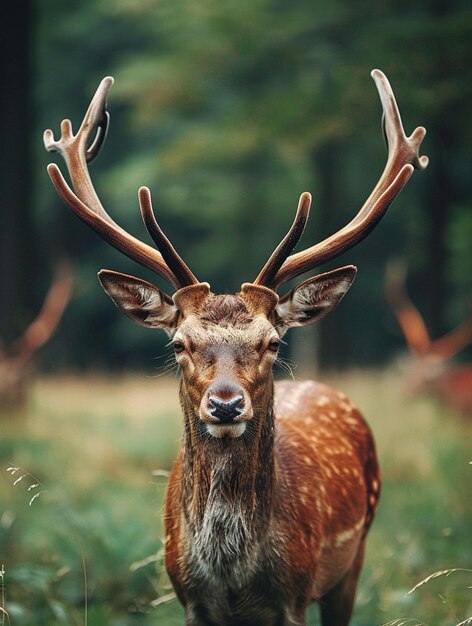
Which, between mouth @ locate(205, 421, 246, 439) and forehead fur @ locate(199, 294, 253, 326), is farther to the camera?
forehead fur @ locate(199, 294, 253, 326)

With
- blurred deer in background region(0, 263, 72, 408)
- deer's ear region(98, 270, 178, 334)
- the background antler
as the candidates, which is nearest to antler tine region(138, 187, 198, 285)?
deer's ear region(98, 270, 178, 334)

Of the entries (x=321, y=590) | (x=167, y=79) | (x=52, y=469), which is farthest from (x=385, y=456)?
(x=167, y=79)

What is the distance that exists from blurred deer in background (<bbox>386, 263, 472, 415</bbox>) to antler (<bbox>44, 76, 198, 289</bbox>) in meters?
7.64

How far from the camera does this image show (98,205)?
4.77 m

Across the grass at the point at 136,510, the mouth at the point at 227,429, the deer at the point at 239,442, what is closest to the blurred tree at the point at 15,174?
the grass at the point at 136,510

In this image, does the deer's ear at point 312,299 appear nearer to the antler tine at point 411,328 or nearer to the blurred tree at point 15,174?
the blurred tree at point 15,174

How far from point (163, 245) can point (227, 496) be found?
95 cm

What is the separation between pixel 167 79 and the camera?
13.8 metres

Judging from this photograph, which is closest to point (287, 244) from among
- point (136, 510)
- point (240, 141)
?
point (136, 510)

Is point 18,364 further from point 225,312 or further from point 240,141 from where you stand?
point 225,312

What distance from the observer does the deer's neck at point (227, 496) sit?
4.06 metres

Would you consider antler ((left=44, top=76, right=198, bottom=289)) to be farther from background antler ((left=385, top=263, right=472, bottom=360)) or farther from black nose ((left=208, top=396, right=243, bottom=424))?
background antler ((left=385, top=263, right=472, bottom=360))

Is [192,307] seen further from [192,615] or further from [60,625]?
[60,625]

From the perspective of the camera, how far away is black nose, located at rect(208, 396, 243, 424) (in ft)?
12.1
